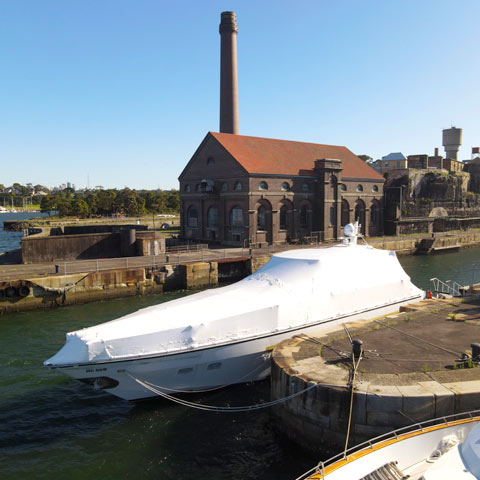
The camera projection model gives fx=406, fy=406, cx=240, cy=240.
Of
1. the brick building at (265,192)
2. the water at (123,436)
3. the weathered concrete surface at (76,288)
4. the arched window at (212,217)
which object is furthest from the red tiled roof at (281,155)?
the water at (123,436)

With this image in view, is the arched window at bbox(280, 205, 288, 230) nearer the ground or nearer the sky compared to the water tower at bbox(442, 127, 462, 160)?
nearer the ground

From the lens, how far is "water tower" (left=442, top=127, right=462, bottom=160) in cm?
12888

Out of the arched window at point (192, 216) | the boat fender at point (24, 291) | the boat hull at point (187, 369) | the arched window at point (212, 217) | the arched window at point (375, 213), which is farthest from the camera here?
the arched window at point (375, 213)

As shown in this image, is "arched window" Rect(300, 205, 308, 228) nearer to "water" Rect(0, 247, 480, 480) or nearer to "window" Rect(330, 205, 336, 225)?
"window" Rect(330, 205, 336, 225)

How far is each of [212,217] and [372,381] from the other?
1494 inches

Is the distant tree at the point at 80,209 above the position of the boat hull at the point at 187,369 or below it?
above

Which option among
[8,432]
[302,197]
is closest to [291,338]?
[8,432]

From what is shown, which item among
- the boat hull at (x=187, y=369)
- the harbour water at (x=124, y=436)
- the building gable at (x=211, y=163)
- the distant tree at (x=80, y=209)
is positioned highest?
the building gable at (x=211, y=163)

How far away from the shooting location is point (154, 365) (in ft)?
39.8

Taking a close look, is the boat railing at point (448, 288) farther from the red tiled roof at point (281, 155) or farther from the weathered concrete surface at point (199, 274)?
the red tiled roof at point (281, 155)

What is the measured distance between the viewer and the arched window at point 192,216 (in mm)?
49569

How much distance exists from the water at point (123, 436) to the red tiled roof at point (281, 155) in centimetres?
3052

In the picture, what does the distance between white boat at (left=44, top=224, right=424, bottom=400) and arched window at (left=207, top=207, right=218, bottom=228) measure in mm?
29655

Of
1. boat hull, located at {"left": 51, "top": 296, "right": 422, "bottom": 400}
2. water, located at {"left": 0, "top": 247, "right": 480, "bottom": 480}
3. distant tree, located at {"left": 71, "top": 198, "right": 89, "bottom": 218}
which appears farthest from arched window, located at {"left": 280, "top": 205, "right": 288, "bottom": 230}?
distant tree, located at {"left": 71, "top": 198, "right": 89, "bottom": 218}
